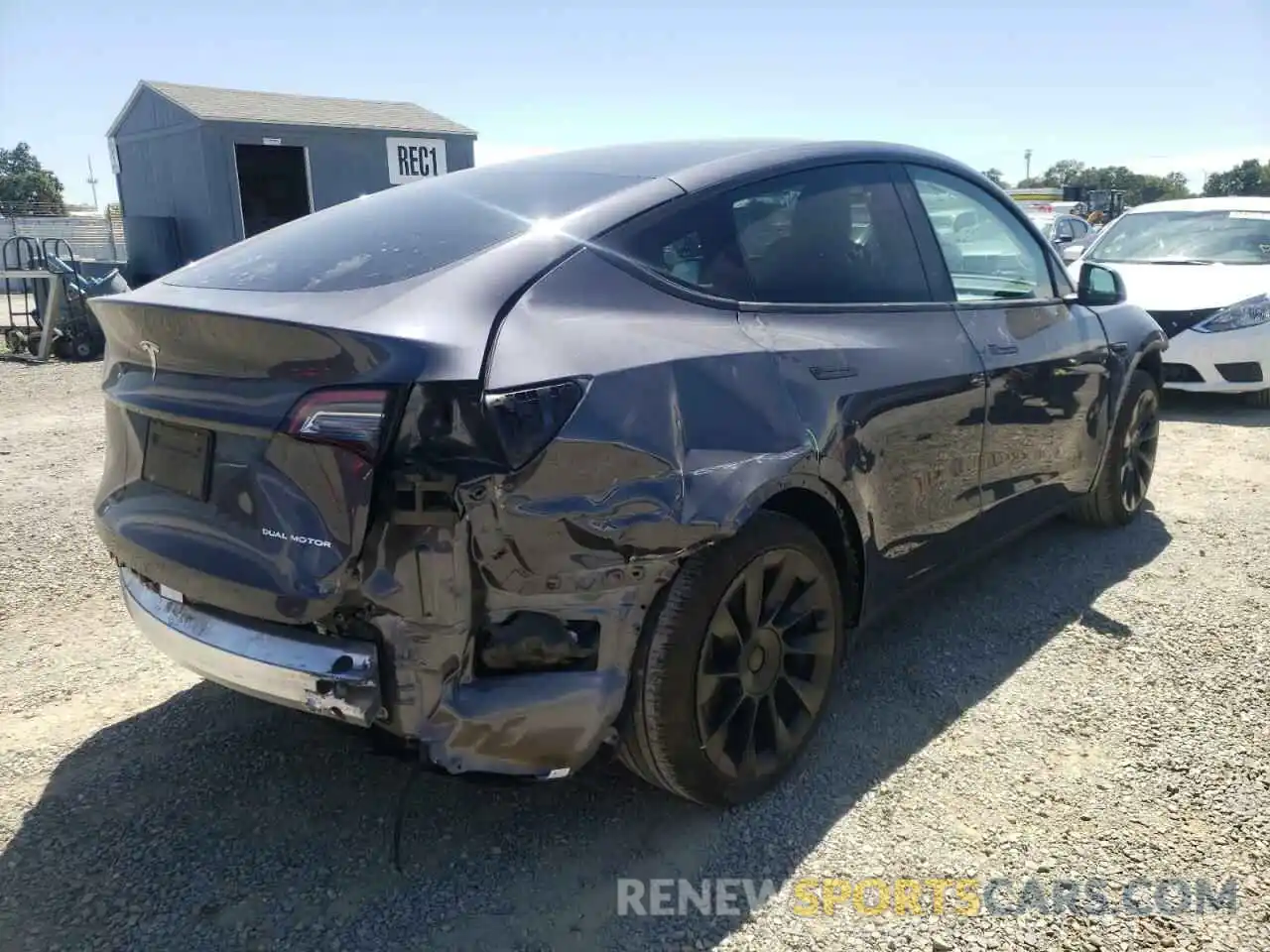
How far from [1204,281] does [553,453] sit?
7.73 metres

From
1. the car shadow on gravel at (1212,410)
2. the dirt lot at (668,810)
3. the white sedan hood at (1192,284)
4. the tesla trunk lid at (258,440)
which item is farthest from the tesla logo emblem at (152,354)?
the car shadow on gravel at (1212,410)

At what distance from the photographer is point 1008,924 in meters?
2.22

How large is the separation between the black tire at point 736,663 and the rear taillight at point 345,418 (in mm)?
764

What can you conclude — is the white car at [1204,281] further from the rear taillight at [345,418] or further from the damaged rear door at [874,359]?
the rear taillight at [345,418]

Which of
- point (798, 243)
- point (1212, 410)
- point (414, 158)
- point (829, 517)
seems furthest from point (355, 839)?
point (414, 158)

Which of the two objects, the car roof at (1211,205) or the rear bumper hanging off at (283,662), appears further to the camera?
the car roof at (1211,205)

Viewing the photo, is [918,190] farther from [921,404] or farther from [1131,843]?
[1131,843]

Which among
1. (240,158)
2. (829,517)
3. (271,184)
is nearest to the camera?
(829,517)

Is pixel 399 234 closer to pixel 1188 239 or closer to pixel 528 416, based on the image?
pixel 528 416

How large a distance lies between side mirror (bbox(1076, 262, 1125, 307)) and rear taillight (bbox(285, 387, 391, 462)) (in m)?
3.25

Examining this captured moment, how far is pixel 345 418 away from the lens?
6.37 ft

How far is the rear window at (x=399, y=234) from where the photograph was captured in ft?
7.55

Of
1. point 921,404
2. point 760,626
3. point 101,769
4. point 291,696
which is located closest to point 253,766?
point 101,769

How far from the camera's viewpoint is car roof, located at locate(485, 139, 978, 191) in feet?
8.83
